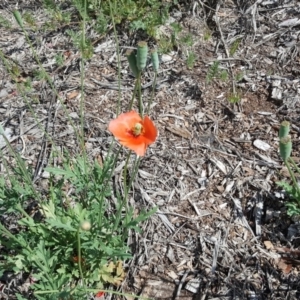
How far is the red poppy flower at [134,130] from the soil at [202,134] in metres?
0.49

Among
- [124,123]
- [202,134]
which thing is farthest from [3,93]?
[124,123]

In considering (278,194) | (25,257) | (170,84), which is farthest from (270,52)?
(25,257)

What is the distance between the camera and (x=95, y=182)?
7.52ft

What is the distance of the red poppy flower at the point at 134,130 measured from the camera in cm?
178

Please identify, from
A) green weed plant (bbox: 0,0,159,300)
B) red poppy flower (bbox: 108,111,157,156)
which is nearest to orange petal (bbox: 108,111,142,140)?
red poppy flower (bbox: 108,111,157,156)

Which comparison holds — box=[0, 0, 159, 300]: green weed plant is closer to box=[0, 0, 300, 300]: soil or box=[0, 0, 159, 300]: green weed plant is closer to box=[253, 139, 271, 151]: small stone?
Result: box=[0, 0, 300, 300]: soil

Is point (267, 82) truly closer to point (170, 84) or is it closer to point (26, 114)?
point (170, 84)

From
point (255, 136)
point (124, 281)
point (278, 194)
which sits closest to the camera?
point (124, 281)

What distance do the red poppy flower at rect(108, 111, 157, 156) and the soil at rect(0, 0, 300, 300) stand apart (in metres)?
0.49

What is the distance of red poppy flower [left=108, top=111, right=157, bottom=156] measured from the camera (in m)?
1.78

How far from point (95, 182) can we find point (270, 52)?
1.51 meters

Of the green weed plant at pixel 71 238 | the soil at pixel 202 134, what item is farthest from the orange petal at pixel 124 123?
the soil at pixel 202 134

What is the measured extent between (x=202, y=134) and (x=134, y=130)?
1054 millimetres

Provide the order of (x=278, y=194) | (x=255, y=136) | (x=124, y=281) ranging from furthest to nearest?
(x=255, y=136) → (x=278, y=194) → (x=124, y=281)
